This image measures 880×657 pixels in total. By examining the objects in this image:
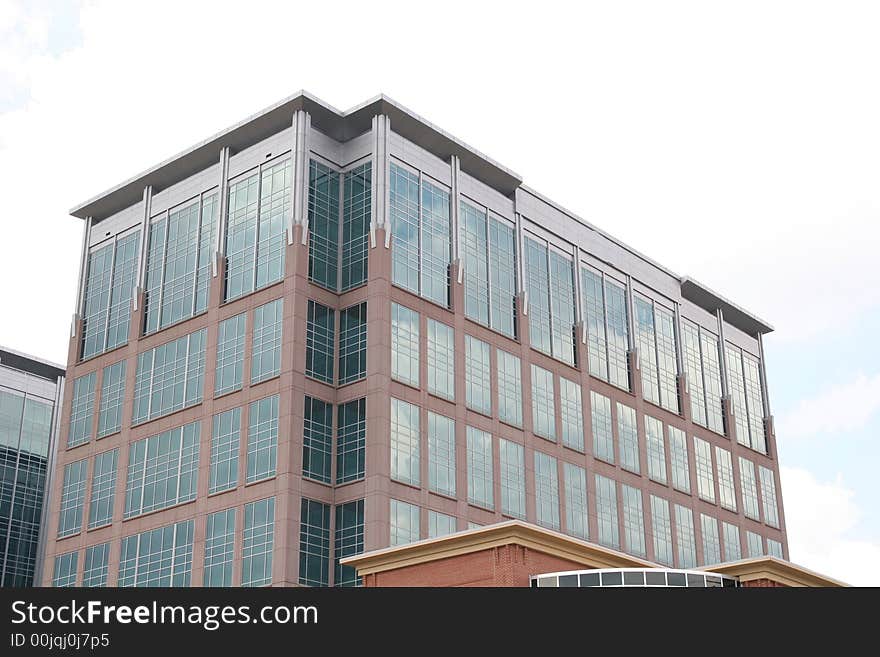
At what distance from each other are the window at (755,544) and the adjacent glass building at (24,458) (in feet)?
188

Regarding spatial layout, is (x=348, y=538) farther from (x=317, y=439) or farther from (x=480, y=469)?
(x=480, y=469)

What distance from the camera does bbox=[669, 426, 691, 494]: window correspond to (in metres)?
94.1

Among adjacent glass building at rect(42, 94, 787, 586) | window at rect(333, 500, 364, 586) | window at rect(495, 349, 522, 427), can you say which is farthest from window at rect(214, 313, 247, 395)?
window at rect(495, 349, 522, 427)

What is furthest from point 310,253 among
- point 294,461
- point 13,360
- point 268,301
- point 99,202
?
point 13,360

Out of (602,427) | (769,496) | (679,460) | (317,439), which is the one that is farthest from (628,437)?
(317,439)

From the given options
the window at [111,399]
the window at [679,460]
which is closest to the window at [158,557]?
the window at [111,399]

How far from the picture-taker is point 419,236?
76.2m

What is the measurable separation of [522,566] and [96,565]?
122ft

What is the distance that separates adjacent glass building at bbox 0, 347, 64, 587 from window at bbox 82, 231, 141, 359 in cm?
2447

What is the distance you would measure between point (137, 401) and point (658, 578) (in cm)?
4201

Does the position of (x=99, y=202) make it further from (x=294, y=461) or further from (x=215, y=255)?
(x=294, y=461)

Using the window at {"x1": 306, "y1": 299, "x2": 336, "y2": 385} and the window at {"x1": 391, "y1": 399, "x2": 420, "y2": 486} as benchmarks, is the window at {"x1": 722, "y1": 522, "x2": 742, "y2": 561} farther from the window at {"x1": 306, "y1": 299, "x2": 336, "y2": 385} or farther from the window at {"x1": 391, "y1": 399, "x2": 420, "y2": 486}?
the window at {"x1": 306, "y1": 299, "x2": 336, "y2": 385}

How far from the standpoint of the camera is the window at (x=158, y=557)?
71875mm

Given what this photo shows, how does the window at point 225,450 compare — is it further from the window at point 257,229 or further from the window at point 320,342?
the window at point 257,229
